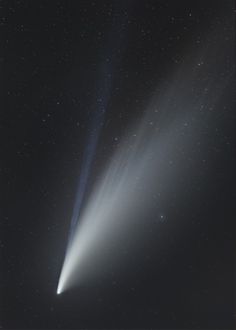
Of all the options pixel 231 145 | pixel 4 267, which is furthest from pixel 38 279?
pixel 231 145

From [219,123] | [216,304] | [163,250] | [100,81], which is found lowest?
[216,304]

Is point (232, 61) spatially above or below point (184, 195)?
above

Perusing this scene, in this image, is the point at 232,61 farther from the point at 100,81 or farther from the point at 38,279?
the point at 38,279

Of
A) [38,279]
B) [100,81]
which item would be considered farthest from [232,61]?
[38,279]
